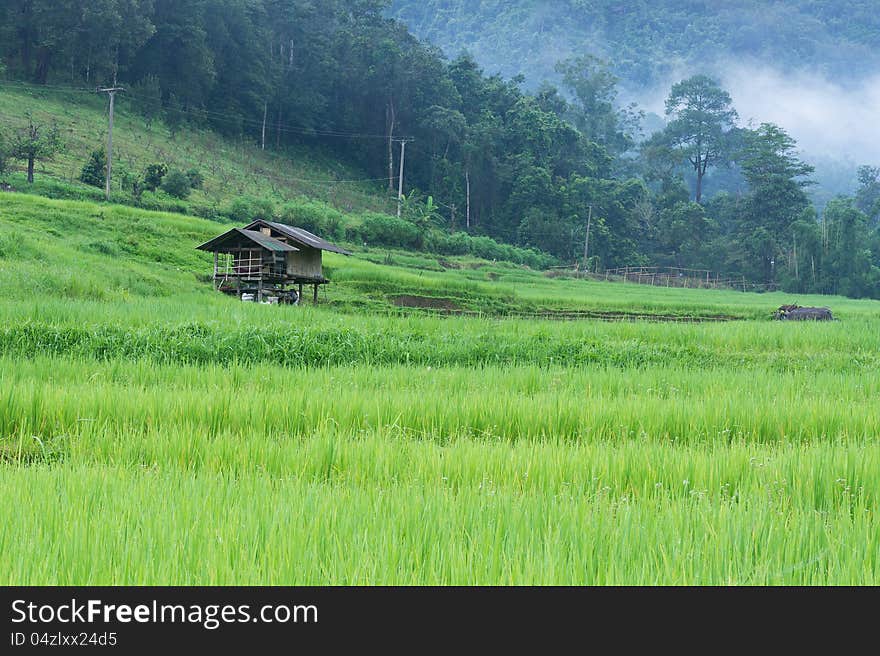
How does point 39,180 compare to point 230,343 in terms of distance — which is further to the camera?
point 39,180

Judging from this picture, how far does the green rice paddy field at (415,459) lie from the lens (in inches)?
94.1

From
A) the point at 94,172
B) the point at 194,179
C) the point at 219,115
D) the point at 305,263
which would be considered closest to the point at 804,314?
the point at 305,263

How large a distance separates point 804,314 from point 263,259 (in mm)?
19572

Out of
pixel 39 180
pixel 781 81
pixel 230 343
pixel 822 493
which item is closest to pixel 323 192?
pixel 39 180

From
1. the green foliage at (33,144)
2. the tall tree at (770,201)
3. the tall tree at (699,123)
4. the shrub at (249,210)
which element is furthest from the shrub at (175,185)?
the tall tree at (699,123)

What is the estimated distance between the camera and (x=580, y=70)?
104m

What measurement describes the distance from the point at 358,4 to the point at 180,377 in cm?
7492

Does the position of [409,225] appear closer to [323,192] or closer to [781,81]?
[323,192]

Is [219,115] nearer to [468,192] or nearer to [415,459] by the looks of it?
[468,192]

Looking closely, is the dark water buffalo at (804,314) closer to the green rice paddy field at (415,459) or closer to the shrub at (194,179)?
the green rice paddy field at (415,459)

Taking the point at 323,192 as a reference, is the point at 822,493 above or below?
below

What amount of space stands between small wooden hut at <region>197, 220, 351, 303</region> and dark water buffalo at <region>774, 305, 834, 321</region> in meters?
17.5

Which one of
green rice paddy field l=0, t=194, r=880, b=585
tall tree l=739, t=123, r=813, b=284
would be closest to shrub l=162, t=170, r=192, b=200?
green rice paddy field l=0, t=194, r=880, b=585

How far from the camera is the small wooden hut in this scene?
24.5 m
